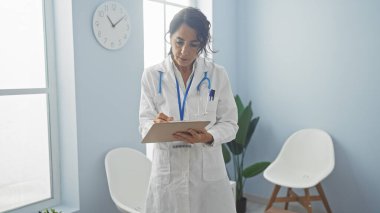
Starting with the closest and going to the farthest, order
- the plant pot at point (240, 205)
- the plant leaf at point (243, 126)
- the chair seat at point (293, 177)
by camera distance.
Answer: the chair seat at point (293, 177) → the plant leaf at point (243, 126) → the plant pot at point (240, 205)

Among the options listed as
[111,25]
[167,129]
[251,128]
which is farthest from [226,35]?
[167,129]

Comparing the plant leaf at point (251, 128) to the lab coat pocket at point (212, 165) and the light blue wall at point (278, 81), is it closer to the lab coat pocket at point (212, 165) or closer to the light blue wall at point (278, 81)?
the light blue wall at point (278, 81)

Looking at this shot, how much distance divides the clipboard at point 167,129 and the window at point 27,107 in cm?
120

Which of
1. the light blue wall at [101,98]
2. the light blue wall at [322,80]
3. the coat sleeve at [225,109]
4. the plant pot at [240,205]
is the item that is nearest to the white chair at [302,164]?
the light blue wall at [322,80]

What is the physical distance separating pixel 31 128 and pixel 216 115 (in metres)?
1.30

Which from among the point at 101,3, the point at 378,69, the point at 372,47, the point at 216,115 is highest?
the point at 101,3

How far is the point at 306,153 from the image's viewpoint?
A: 10.8 ft

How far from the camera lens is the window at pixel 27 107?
2.14 m

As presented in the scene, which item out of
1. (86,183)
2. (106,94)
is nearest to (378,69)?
(106,94)

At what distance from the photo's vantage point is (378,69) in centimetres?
296

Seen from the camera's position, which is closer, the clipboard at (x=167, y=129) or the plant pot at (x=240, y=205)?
the clipboard at (x=167, y=129)

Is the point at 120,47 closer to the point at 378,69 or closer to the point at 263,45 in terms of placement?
the point at 263,45

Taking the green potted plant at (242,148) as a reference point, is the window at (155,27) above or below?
above

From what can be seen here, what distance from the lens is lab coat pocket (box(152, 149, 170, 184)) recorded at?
1.51 metres
